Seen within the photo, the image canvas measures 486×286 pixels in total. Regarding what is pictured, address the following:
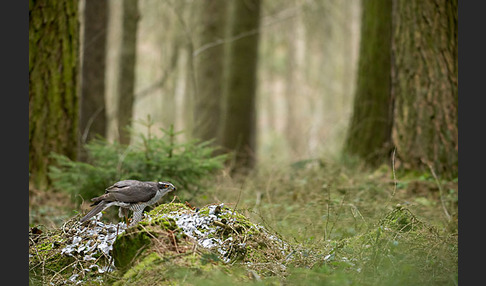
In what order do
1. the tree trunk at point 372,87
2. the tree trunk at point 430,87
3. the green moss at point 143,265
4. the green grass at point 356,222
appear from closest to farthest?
the green moss at point 143,265 → the green grass at point 356,222 → the tree trunk at point 430,87 → the tree trunk at point 372,87

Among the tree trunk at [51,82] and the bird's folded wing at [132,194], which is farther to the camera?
the tree trunk at [51,82]

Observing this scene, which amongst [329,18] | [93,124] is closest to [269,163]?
[93,124]

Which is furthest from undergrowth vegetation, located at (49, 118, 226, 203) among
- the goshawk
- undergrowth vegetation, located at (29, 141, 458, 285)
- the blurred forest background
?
the goshawk

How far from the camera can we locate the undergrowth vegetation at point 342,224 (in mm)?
3941

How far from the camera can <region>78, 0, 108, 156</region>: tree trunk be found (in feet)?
32.7

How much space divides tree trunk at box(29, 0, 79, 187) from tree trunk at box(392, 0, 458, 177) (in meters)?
5.00

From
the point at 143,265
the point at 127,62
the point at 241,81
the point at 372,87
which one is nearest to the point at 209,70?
the point at 241,81

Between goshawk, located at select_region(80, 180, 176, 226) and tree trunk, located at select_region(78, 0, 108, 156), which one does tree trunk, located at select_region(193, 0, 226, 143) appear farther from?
goshawk, located at select_region(80, 180, 176, 226)

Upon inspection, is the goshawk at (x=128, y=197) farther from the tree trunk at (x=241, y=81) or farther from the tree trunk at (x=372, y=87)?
the tree trunk at (x=241, y=81)

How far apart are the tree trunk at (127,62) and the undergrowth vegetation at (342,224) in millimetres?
3482

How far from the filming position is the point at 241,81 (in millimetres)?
12016

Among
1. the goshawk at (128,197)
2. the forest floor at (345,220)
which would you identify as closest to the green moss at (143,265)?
the forest floor at (345,220)

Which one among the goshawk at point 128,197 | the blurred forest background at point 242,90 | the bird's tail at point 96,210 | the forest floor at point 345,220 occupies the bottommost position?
the forest floor at point 345,220

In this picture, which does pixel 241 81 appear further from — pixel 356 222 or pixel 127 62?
pixel 356 222
